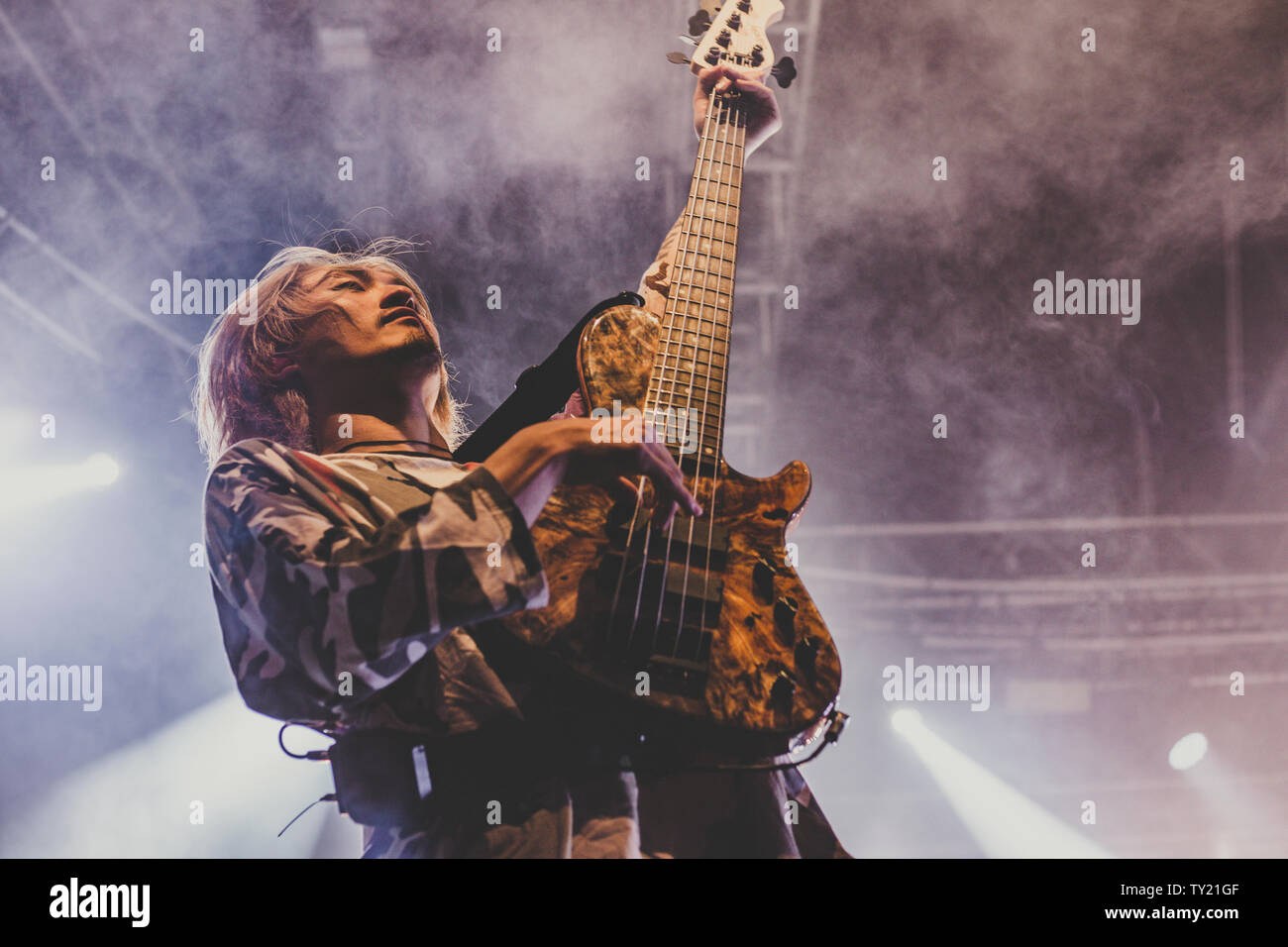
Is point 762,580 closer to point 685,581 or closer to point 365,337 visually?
point 685,581

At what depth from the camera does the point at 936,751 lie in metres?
4.40

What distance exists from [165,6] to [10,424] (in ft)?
6.34

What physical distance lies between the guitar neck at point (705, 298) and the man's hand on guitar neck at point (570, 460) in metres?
0.22

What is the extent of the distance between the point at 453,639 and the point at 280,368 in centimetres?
111

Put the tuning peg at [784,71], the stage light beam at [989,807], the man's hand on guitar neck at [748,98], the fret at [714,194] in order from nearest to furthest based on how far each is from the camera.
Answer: the fret at [714,194] < the man's hand on guitar neck at [748,98] < the tuning peg at [784,71] < the stage light beam at [989,807]

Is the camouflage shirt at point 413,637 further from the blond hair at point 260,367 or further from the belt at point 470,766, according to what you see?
the blond hair at point 260,367

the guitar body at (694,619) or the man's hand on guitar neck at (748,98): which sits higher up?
the man's hand on guitar neck at (748,98)

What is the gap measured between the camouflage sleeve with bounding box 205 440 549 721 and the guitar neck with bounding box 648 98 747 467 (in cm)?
47

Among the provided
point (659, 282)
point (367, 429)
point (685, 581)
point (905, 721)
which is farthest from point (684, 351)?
point (905, 721)

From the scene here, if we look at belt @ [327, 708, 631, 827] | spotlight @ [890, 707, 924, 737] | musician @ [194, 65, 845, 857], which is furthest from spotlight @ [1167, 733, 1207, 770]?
belt @ [327, 708, 631, 827]

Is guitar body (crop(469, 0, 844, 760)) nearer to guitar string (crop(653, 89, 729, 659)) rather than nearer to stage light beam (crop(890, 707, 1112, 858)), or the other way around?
guitar string (crop(653, 89, 729, 659))

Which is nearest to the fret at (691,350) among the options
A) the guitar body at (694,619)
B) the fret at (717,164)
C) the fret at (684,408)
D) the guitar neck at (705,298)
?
the guitar neck at (705,298)

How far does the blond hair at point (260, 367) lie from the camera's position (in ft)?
6.88
